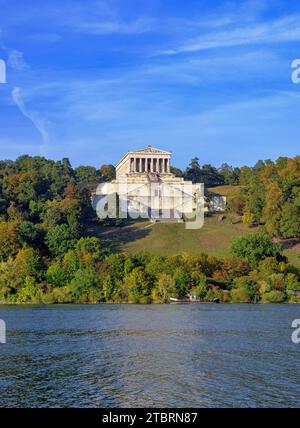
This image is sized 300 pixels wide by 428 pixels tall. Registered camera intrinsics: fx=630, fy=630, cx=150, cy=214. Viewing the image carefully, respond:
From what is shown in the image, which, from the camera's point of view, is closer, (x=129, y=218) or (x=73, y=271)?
(x=73, y=271)

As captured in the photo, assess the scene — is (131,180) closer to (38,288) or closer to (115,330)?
(38,288)

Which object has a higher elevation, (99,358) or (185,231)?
(185,231)

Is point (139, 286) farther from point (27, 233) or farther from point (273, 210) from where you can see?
point (273, 210)

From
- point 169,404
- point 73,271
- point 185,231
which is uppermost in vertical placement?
point 185,231

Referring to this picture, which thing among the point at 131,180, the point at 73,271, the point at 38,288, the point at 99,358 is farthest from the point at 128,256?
the point at 131,180

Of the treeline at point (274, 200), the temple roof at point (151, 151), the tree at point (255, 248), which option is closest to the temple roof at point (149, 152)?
the temple roof at point (151, 151)

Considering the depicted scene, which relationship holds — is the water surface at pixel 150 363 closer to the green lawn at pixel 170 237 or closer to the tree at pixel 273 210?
the green lawn at pixel 170 237

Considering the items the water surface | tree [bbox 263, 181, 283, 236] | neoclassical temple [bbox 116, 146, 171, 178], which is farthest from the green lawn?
the water surface

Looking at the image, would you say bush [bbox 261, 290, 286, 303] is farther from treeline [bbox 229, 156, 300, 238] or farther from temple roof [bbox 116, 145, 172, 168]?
temple roof [bbox 116, 145, 172, 168]
